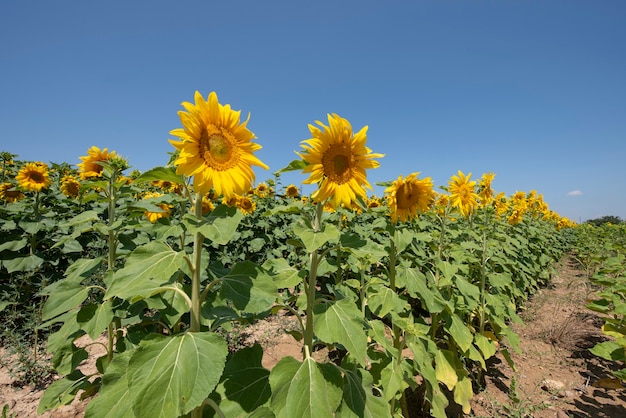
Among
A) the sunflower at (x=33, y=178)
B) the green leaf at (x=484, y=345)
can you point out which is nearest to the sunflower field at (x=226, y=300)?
the green leaf at (x=484, y=345)

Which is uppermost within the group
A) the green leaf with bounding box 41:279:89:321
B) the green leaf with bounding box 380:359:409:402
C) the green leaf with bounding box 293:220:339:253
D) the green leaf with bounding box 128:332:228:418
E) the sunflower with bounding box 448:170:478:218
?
the sunflower with bounding box 448:170:478:218

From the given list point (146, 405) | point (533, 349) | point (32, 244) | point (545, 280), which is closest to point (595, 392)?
point (533, 349)

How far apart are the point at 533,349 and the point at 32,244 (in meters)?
7.51

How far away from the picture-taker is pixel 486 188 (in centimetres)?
518

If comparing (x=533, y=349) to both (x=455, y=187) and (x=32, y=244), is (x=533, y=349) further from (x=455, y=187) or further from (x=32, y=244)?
(x=32, y=244)

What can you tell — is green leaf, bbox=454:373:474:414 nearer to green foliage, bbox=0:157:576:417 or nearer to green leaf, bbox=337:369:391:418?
green foliage, bbox=0:157:576:417

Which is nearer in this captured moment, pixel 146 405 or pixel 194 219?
pixel 146 405

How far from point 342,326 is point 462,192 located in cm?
294

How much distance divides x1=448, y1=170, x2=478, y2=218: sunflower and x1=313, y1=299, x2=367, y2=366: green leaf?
2616mm

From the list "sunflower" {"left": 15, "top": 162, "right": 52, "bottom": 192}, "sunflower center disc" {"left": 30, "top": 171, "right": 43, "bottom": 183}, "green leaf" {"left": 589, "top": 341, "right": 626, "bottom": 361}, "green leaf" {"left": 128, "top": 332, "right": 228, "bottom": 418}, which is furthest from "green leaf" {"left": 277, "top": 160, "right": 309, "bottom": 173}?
"sunflower center disc" {"left": 30, "top": 171, "right": 43, "bottom": 183}

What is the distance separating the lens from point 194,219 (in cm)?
138

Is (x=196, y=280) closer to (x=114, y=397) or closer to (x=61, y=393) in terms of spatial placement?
(x=114, y=397)

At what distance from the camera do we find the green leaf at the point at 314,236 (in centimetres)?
146

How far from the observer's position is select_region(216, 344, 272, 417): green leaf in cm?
150
